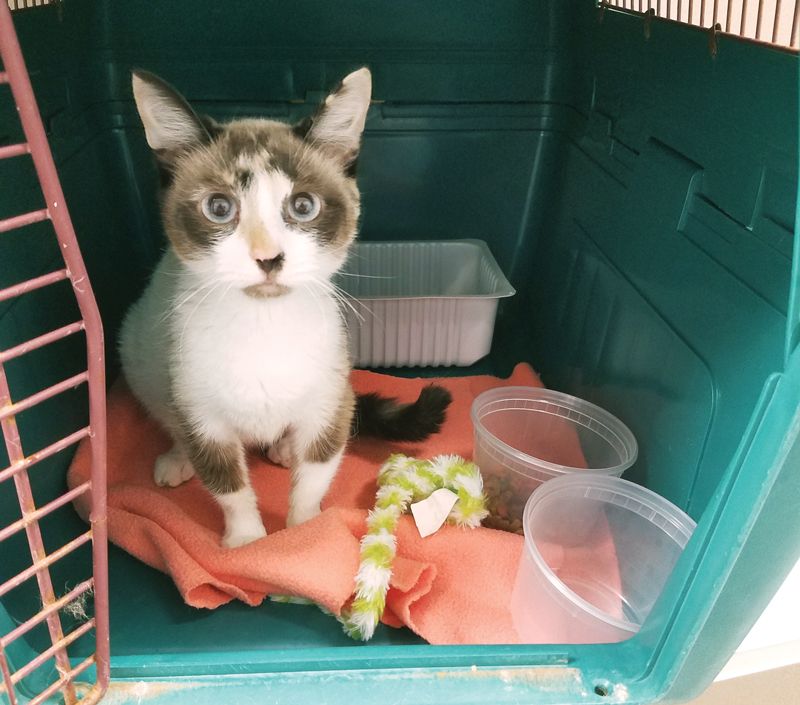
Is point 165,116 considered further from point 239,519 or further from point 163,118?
point 239,519

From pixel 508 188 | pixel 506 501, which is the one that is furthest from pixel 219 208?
pixel 508 188

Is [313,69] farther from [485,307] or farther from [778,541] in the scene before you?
[778,541]

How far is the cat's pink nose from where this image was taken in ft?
3.00

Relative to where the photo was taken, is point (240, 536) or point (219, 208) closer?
point (219, 208)

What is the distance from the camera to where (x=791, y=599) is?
2.88ft

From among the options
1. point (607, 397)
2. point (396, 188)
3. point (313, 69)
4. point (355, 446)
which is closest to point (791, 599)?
point (607, 397)

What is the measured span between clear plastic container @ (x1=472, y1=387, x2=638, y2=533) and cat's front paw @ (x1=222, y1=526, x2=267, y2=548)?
1.57 ft

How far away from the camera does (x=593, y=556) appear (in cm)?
122

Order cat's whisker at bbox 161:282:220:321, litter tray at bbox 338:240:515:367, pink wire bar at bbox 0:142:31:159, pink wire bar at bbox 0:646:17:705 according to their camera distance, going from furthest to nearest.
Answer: litter tray at bbox 338:240:515:367
cat's whisker at bbox 161:282:220:321
pink wire bar at bbox 0:646:17:705
pink wire bar at bbox 0:142:31:159

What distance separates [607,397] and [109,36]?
1.50 metres

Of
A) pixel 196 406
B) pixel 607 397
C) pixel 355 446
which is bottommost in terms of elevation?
pixel 355 446

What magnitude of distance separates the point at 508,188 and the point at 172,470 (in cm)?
118


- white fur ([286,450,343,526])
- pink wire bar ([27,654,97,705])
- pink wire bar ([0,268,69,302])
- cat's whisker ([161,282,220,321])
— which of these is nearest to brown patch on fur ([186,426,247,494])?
white fur ([286,450,343,526])

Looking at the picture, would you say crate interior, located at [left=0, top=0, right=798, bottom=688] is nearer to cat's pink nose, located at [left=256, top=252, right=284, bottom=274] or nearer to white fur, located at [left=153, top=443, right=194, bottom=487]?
white fur, located at [left=153, top=443, right=194, bottom=487]
